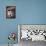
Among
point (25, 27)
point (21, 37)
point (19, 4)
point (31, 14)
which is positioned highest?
point (19, 4)

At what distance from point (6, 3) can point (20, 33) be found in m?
1.08

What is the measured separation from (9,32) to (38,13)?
1.13m

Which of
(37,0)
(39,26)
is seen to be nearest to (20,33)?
(39,26)

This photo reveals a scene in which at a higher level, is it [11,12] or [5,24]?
[11,12]

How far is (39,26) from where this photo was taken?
387cm

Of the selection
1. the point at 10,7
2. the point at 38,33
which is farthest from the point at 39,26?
the point at 10,7

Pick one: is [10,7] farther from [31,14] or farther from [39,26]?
[39,26]

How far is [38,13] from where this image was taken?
155 inches

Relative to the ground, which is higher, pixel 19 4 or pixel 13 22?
pixel 19 4

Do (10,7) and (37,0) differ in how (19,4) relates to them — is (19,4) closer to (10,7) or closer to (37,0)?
(10,7)

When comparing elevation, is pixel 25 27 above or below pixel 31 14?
below

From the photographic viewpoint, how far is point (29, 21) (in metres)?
3.93

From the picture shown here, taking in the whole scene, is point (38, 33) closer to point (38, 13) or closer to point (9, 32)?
point (38, 13)

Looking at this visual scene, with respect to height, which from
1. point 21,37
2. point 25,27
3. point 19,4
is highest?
point 19,4
